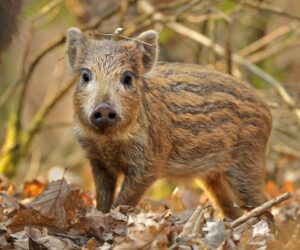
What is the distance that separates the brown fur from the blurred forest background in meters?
0.91

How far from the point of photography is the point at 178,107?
599 cm

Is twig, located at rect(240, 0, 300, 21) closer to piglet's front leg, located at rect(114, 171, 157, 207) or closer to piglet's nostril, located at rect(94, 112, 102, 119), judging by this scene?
piglet's front leg, located at rect(114, 171, 157, 207)

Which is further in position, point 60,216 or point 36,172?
point 36,172

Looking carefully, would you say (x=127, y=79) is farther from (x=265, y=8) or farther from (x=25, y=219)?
(x=265, y=8)

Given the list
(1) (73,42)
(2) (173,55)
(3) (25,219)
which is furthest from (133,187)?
(2) (173,55)

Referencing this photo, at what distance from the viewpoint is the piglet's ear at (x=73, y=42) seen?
579cm

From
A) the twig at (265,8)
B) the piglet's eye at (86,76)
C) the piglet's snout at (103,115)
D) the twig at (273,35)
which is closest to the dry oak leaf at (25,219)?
the piglet's snout at (103,115)

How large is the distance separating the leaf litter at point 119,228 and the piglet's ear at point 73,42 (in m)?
0.97

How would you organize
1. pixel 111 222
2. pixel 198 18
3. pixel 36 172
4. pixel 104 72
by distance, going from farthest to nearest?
pixel 36 172 → pixel 198 18 → pixel 104 72 → pixel 111 222

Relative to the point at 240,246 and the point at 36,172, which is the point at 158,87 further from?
the point at 36,172

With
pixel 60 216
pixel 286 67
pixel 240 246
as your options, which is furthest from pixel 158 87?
pixel 286 67

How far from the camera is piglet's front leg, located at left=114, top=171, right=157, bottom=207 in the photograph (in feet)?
18.0

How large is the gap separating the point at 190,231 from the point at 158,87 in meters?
1.76

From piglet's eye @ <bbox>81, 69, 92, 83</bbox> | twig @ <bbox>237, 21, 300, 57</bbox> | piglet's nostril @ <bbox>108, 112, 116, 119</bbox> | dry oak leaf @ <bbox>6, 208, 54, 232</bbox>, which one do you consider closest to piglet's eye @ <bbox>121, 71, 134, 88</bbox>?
piglet's eye @ <bbox>81, 69, 92, 83</bbox>
